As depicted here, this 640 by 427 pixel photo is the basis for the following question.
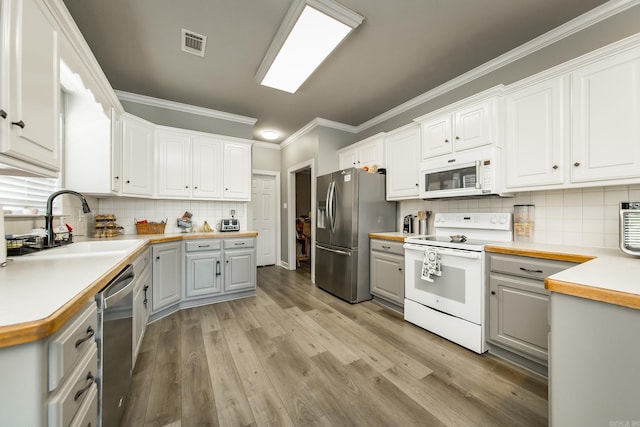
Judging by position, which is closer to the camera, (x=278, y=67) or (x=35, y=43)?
(x=35, y=43)

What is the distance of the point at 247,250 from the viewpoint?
3.39 metres

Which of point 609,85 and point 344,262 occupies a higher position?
point 609,85

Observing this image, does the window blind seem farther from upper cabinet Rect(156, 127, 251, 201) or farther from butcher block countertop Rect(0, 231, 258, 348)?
upper cabinet Rect(156, 127, 251, 201)

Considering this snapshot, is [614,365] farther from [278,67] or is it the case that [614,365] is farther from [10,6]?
[278,67]

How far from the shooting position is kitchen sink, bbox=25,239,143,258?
1521 mm

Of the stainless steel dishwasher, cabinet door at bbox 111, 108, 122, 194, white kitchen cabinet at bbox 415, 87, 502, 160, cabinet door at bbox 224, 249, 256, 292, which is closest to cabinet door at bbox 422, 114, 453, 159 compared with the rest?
white kitchen cabinet at bbox 415, 87, 502, 160

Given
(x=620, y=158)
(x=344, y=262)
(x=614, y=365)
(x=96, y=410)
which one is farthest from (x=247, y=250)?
(x=620, y=158)

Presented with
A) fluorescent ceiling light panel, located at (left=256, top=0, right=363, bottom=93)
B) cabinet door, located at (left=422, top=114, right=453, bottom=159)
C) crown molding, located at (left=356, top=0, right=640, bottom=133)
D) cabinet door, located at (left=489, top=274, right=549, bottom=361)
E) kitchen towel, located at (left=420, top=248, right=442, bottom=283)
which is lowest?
cabinet door, located at (left=489, top=274, right=549, bottom=361)

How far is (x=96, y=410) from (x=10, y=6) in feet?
5.37

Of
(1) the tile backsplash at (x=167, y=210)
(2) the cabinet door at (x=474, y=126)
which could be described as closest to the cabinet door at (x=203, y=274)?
(1) the tile backsplash at (x=167, y=210)

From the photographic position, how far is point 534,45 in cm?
225

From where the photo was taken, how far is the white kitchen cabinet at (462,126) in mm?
2291

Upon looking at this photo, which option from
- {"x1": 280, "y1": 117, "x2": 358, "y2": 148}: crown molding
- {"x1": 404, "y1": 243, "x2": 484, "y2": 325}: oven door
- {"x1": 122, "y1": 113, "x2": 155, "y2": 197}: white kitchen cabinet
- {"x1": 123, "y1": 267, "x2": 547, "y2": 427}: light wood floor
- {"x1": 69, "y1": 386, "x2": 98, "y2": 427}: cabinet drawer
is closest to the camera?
{"x1": 69, "y1": 386, "x2": 98, "y2": 427}: cabinet drawer

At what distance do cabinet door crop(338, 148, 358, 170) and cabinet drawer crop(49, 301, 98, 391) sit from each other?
3.47m
